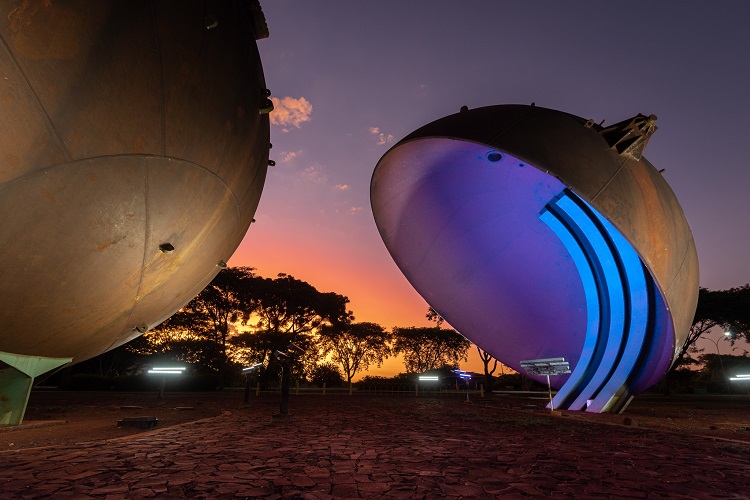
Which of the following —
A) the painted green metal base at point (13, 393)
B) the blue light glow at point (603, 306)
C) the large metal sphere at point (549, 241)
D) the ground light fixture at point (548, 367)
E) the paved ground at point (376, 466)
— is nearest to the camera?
the paved ground at point (376, 466)

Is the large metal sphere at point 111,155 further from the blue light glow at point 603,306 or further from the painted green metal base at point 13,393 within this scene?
the blue light glow at point 603,306

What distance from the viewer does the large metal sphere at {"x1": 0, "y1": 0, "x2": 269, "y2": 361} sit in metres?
2.93

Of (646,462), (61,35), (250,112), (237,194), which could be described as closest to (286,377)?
(237,194)

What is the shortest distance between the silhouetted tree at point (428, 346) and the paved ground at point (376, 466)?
4232cm

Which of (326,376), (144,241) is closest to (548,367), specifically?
(144,241)

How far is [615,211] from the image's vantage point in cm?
714

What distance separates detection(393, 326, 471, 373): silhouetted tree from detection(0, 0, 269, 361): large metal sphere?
45.3 m

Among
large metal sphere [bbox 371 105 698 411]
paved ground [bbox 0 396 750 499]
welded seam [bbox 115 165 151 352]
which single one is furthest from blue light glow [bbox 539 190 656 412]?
welded seam [bbox 115 165 151 352]

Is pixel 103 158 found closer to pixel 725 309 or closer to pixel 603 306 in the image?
pixel 603 306

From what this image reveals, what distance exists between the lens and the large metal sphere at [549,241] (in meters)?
7.62

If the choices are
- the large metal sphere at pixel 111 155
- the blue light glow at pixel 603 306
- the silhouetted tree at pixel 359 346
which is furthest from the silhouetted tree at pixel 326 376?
the large metal sphere at pixel 111 155

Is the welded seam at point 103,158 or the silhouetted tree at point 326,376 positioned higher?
the welded seam at point 103,158

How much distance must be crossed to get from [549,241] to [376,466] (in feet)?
34.9

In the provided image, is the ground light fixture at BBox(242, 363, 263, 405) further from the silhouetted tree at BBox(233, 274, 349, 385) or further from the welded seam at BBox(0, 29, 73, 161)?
the silhouetted tree at BBox(233, 274, 349, 385)
